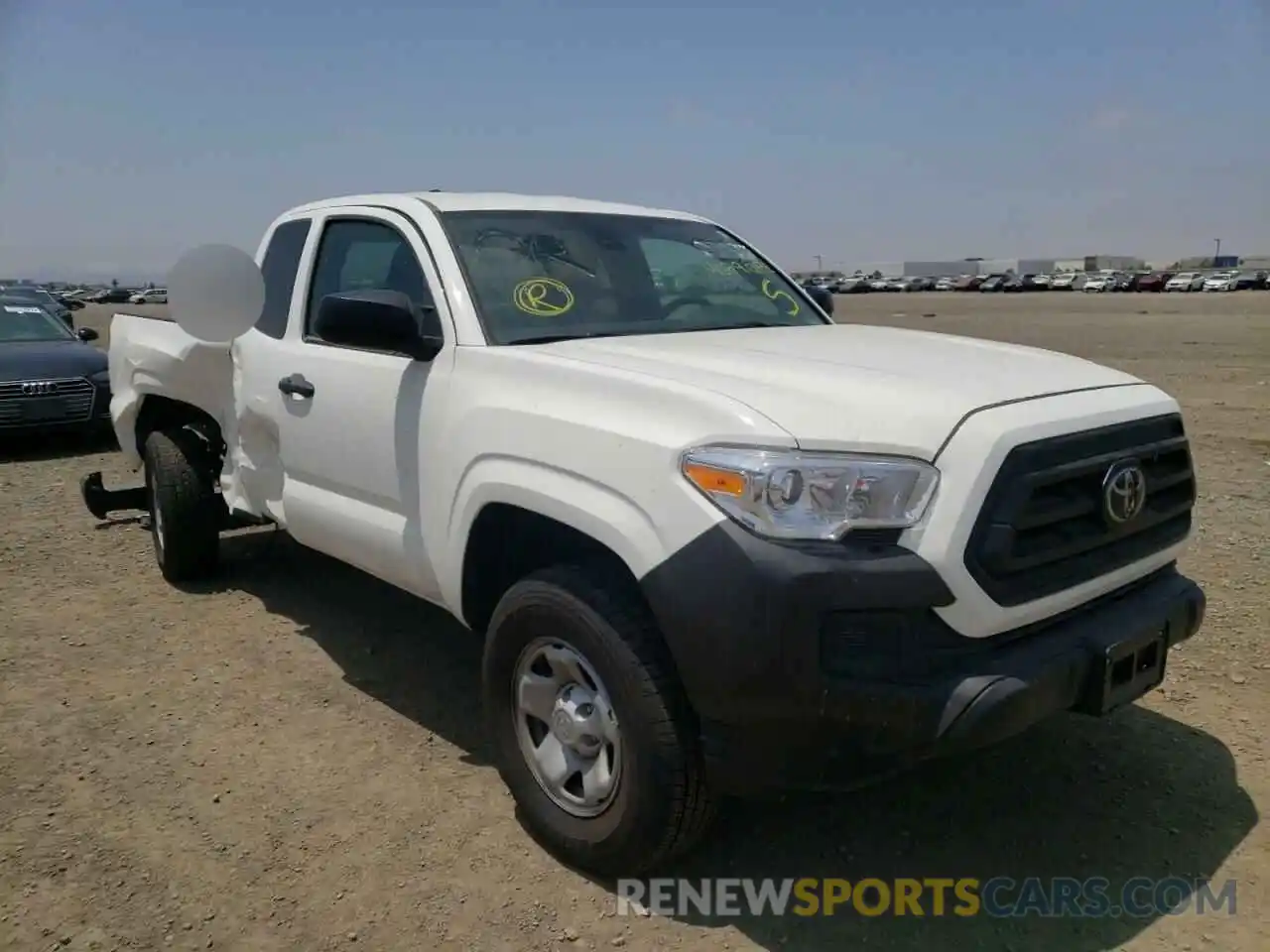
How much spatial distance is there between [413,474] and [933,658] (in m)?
1.86

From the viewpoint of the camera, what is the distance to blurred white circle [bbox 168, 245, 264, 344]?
4.60 meters

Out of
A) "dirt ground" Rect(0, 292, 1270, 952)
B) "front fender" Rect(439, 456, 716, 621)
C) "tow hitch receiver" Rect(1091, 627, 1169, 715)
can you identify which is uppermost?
"front fender" Rect(439, 456, 716, 621)

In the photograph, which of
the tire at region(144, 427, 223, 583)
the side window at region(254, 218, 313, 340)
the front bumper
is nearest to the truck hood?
the front bumper

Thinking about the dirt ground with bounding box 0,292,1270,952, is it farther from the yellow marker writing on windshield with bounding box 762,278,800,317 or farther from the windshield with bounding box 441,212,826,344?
the yellow marker writing on windshield with bounding box 762,278,800,317

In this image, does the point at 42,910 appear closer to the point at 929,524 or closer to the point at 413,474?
the point at 413,474

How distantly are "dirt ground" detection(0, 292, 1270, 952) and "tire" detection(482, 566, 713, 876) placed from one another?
0.16 m

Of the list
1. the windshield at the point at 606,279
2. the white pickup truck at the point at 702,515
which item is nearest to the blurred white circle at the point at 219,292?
the white pickup truck at the point at 702,515

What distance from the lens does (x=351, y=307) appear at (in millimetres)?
3242

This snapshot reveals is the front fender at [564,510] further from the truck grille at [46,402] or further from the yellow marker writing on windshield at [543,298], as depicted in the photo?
the truck grille at [46,402]

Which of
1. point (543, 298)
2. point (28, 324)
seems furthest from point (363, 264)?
point (28, 324)

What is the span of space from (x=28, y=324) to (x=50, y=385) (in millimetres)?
1852

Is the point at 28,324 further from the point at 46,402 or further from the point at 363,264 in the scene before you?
the point at 363,264

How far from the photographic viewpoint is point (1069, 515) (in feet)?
8.57

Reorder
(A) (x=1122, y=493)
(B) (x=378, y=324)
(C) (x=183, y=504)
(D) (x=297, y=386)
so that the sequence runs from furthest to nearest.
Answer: (C) (x=183, y=504) → (D) (x=297, y=386) → (B) (x=378, y=324) → (A) (x=1122, y=493)
